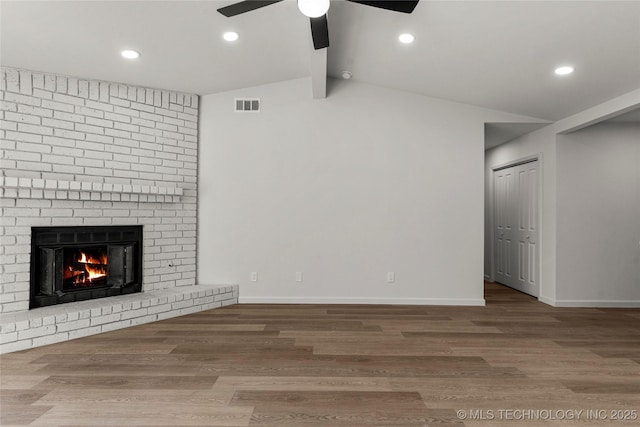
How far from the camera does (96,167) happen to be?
3967 mm

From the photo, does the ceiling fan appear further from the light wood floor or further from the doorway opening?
the doorway opening

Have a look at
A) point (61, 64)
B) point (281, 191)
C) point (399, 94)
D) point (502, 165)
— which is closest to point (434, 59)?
point (399, 94)

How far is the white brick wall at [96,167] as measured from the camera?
3445 millimetres

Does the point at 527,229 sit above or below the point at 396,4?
below

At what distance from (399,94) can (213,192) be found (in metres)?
2.65

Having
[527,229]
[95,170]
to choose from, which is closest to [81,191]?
[95,170]

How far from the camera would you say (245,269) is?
4.74 meters

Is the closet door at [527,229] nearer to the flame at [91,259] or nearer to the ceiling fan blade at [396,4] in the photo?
the ceiling fan blade at [396,4]

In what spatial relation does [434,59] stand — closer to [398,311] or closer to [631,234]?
[398,311]

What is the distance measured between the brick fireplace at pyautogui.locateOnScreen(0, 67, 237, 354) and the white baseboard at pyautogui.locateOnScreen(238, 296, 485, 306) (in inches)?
15.3

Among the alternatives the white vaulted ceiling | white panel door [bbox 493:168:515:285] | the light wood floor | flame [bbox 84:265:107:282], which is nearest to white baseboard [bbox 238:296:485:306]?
the light wood floor

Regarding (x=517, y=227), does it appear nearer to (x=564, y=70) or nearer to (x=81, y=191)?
(x=564, y=70)

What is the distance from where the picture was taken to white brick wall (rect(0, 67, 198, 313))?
3445mm

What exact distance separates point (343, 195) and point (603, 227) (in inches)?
129
